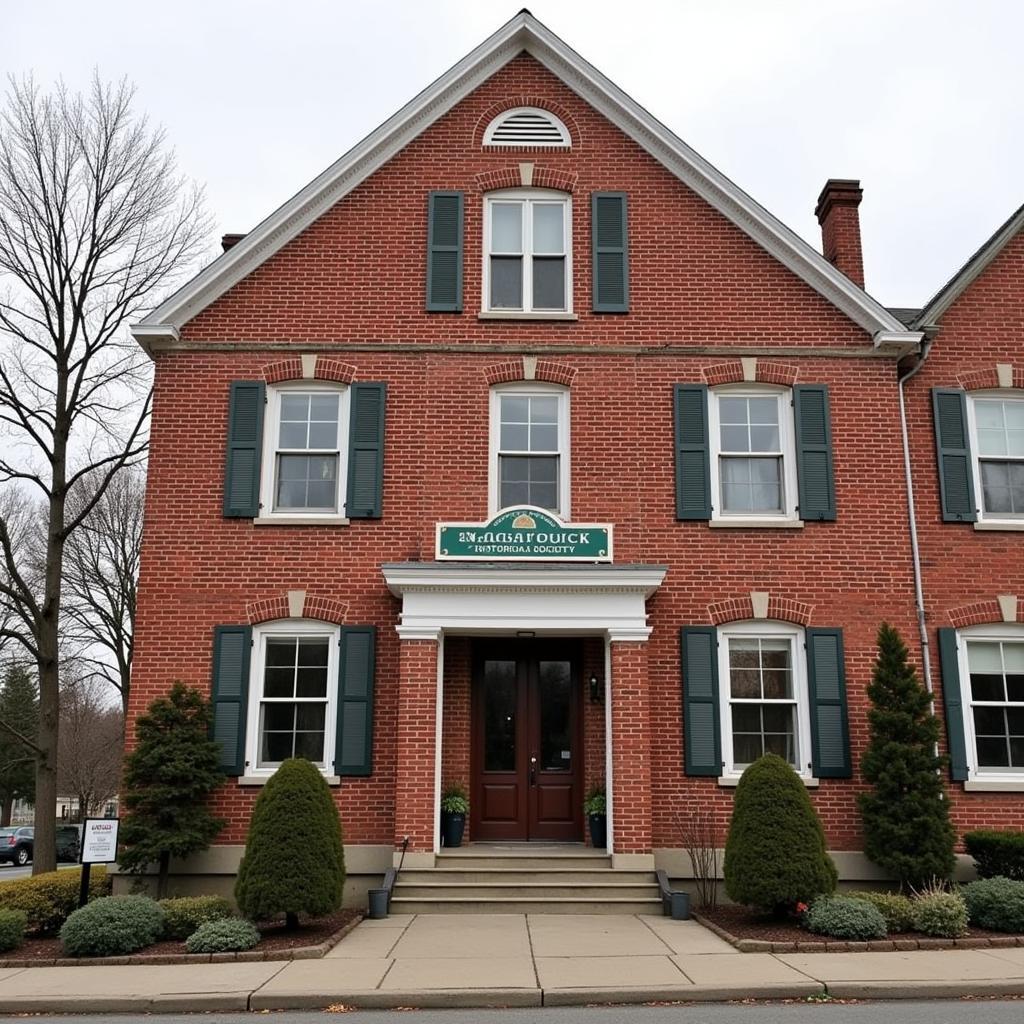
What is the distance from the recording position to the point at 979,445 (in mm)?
14523

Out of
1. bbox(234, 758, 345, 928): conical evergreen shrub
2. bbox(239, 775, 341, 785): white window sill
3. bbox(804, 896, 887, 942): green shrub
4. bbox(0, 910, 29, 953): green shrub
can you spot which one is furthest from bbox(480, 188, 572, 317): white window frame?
bbox(0, 910, 29, 953): green shrub

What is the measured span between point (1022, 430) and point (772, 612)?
4.54 m

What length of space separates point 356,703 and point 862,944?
253 inches

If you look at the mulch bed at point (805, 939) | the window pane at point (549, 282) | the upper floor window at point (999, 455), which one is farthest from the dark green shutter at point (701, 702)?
the window pane at point (549, 282)

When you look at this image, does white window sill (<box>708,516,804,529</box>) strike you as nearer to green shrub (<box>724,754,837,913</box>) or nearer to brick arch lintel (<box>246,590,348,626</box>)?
green shrub (<box>724,754,837,913</box>)

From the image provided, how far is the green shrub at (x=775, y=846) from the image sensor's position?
10.9 meters

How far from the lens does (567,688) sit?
1423 cm

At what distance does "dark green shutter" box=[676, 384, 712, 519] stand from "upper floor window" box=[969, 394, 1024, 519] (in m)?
3.75

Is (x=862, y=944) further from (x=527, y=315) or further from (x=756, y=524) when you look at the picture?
(x=527, y=315)

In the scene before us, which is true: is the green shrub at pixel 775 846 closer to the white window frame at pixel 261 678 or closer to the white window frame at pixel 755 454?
the white window frame at pixel 755 454

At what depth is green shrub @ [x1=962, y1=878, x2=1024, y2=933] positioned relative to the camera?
10898 millimetres

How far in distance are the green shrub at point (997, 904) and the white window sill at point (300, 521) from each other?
28.1 feet

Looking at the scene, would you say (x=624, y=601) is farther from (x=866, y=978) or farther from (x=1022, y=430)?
(x=1022, y=430)

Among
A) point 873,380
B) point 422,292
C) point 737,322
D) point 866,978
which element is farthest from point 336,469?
point 866,978
